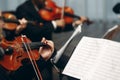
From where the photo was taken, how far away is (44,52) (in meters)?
1.36

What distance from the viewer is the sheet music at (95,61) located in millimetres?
987

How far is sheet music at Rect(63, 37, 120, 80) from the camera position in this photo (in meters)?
0.99

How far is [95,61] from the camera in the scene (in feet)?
3.40

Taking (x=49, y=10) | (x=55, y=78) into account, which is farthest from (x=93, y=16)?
(x=55, y=78)

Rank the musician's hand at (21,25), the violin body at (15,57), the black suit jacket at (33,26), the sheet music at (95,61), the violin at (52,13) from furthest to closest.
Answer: the violin at (52,13)
the black suit jacket at (33,26)
the musician's hand at (21,25)
the violin body at (15,57)
the sheet music at (95,61)

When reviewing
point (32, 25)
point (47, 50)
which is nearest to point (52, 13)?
point (32, 25)

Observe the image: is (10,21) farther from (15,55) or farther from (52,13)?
(15,55)

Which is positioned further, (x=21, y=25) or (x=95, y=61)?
(x=21, y=25)

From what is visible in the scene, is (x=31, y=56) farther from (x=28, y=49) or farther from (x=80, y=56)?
(x=80, y=56)

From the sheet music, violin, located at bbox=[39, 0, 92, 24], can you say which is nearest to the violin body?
the sheet music

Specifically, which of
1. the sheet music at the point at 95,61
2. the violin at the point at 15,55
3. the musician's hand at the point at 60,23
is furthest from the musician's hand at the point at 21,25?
the sheet music at the point at 95,61

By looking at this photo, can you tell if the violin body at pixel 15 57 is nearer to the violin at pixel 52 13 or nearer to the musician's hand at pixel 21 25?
the musician's hand at pixel 21 25

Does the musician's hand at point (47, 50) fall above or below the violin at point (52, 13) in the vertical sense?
above

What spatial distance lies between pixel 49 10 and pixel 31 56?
1.71 meters
